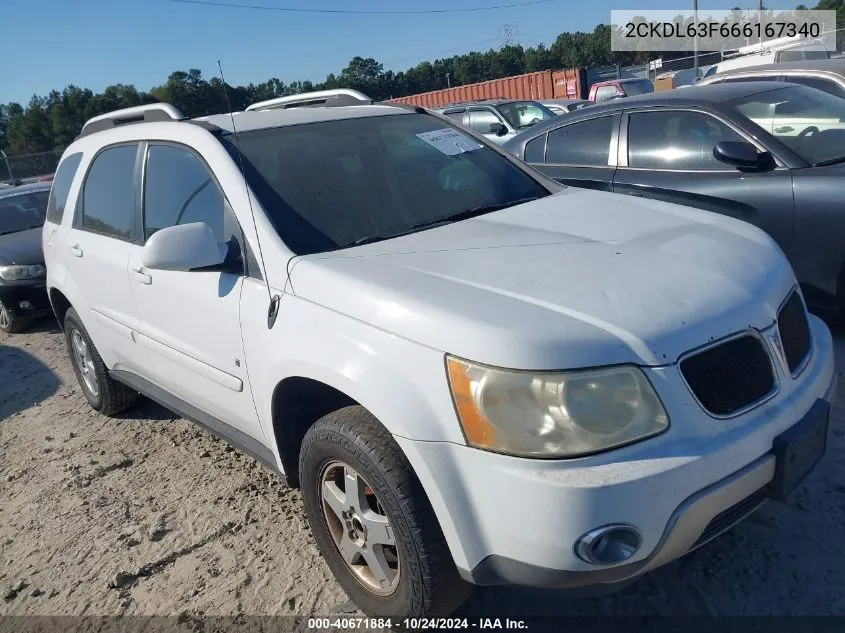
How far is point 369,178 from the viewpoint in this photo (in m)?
3.04

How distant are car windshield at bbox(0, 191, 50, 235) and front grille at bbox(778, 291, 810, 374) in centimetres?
833

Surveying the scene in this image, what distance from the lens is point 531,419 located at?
6.11ft

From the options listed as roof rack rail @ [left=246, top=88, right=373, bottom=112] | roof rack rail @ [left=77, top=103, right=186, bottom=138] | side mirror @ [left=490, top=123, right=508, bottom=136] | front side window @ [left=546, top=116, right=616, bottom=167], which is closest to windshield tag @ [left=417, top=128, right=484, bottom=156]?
roof rack rail @ [left=246, top=88, right=373, bottom=112]

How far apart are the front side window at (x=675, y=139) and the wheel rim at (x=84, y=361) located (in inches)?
154

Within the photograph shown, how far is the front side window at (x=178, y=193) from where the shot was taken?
2930 mm

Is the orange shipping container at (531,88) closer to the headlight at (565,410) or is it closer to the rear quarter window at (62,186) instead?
the rear quarter window at (62,186)

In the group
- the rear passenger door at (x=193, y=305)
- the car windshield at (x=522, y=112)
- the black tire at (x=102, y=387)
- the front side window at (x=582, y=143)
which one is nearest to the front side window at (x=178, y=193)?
the rear passenger door at (x=193, y=305)

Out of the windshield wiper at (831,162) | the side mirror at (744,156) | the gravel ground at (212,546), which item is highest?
the side mirror at (744,156)

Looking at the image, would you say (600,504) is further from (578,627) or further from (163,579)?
(163,579)

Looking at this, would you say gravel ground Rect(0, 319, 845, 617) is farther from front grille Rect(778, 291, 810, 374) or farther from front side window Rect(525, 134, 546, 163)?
front side window Rect(525, 134, 546, 163)

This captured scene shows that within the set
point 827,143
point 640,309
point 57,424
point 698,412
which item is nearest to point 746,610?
point 698,412

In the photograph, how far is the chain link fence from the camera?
31672 millimetres

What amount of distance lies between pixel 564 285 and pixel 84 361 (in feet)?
12.3

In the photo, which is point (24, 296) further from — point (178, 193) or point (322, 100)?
point (178, 193)
